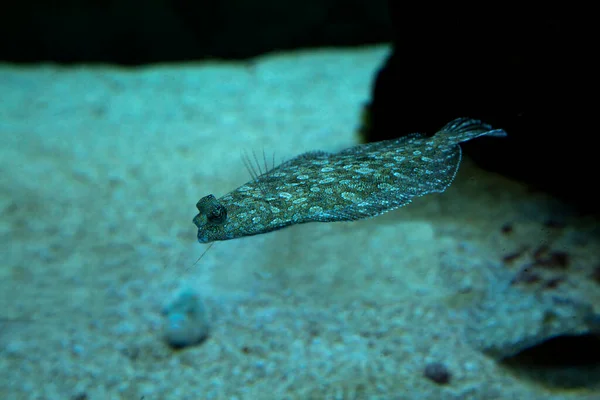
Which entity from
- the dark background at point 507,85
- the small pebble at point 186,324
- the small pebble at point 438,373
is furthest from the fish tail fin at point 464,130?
the small pebble at point 186,324

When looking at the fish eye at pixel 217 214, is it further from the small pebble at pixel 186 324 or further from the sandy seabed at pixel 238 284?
the small pebble at pixel 186 324

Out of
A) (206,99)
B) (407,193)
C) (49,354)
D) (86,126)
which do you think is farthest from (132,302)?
(206,99)

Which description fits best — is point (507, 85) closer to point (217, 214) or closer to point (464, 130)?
point (464, 130)

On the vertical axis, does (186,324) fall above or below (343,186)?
below

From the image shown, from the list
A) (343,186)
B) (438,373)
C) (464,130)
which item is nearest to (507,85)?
(464,130)

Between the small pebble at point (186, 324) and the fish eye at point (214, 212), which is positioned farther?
the small pebble at point (186, 324)

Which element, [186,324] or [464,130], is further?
[186,324]

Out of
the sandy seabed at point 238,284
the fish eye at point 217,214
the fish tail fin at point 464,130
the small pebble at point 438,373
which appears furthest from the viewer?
the sandy seabed at point 238,284

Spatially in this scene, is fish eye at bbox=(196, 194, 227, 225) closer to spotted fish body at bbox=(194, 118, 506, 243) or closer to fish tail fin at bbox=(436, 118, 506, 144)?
spotted fish body at bbox=(194, 118, 506, 243)
